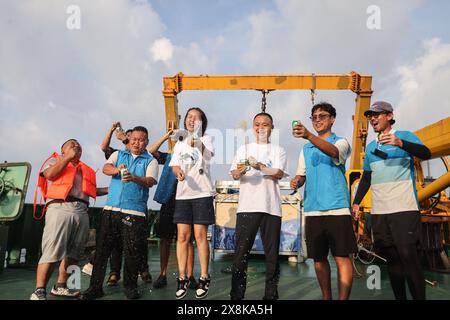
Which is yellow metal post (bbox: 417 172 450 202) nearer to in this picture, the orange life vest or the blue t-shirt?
the blue t-shirt

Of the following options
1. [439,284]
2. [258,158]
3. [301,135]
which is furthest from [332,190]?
[439,284]

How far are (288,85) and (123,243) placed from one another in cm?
646

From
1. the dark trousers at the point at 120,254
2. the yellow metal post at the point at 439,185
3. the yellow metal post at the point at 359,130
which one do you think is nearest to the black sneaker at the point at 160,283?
the dark trousers at the point at 120,254

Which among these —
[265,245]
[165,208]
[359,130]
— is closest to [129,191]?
[165,208]

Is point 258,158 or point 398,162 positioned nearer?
point 398,162

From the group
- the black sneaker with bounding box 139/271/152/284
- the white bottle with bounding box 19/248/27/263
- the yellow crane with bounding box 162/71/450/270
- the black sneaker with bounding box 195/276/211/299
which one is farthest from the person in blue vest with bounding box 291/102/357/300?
the yellow crane with bounding box 162/71/450/270

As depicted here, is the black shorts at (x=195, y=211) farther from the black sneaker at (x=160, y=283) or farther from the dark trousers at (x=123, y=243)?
the black sneaker at (x=160, y=283)

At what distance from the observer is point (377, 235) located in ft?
8.83

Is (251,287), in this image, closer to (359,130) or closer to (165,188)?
(165,188)

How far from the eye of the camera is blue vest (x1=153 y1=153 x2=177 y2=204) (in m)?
3.83

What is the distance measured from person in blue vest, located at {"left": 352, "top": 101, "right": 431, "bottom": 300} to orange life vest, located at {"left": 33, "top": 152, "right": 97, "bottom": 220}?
2647mm

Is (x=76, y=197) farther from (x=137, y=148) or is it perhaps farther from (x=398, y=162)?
(x=398, y=162)
